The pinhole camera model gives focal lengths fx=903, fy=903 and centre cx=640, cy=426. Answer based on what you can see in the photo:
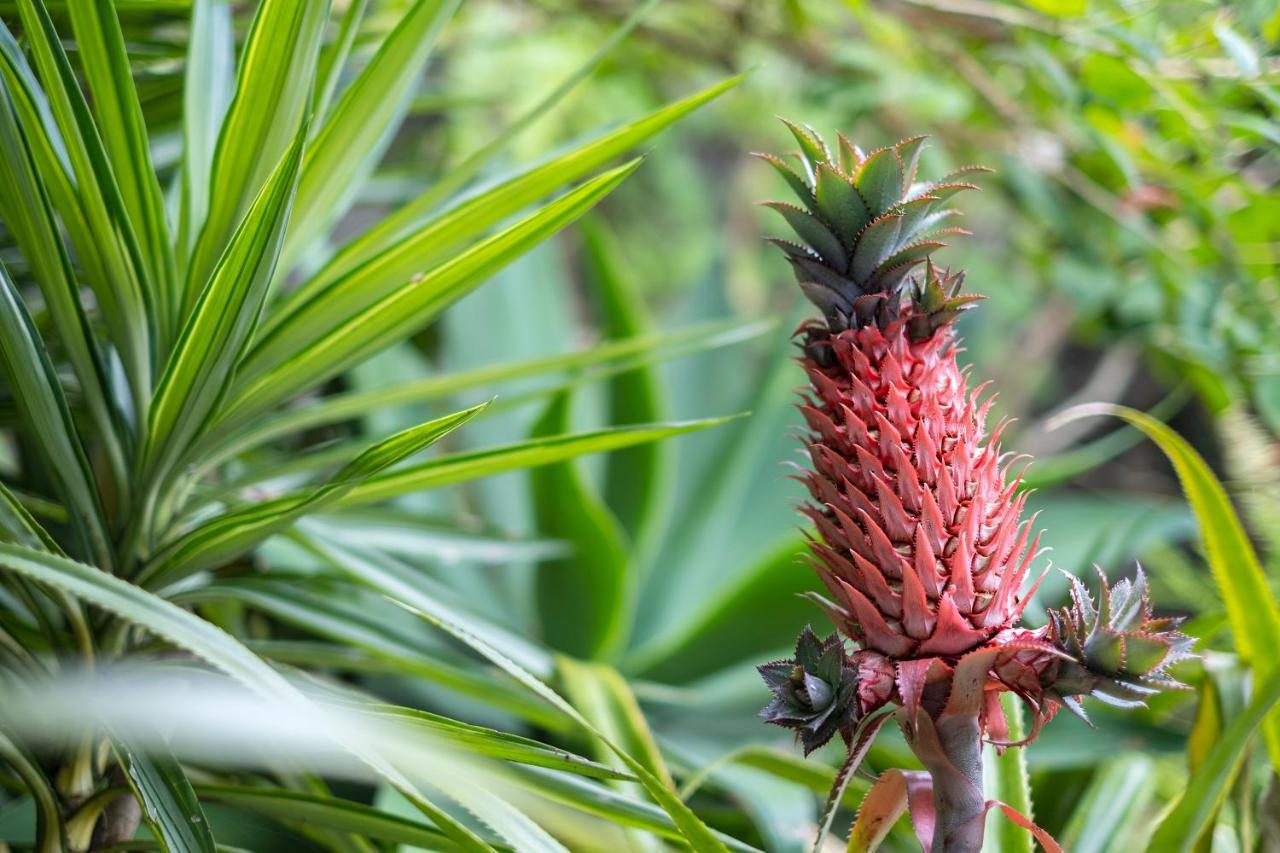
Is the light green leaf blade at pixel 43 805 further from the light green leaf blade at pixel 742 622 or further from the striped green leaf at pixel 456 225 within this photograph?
the light green leaf blade at pixel 742 622

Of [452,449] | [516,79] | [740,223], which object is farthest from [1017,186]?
[740,223]

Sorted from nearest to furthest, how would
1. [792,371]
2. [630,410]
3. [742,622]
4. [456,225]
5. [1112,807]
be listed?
[456,225], [1112,807], [742,622], [630,410], [792,371]

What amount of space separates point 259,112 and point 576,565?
A: 58 cm

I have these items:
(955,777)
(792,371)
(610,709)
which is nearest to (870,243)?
(955,777)

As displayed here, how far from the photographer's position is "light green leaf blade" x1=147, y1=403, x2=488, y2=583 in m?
0.40

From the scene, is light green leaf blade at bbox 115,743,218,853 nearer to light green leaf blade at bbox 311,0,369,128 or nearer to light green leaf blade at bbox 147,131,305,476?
light green leaf blade at bbox 147,131,305,476

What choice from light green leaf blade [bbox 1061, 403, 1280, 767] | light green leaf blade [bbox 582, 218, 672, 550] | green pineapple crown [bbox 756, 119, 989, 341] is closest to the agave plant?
green pineapple crown [bbox 756, 119, 989, 341]

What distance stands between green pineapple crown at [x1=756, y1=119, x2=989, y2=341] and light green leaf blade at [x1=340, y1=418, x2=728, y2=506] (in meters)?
0.14

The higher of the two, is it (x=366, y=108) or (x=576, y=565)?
(x=366, y=108)

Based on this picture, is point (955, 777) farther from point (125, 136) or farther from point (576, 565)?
point (576, 565)

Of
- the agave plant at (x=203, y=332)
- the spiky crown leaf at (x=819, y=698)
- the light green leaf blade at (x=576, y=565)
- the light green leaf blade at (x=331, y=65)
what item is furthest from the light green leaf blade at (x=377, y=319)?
the light green leaf blade at (x=576, y=565)

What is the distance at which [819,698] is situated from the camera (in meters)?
0.31

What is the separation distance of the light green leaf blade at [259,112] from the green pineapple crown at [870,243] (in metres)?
0.24

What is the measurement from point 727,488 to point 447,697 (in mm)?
457
